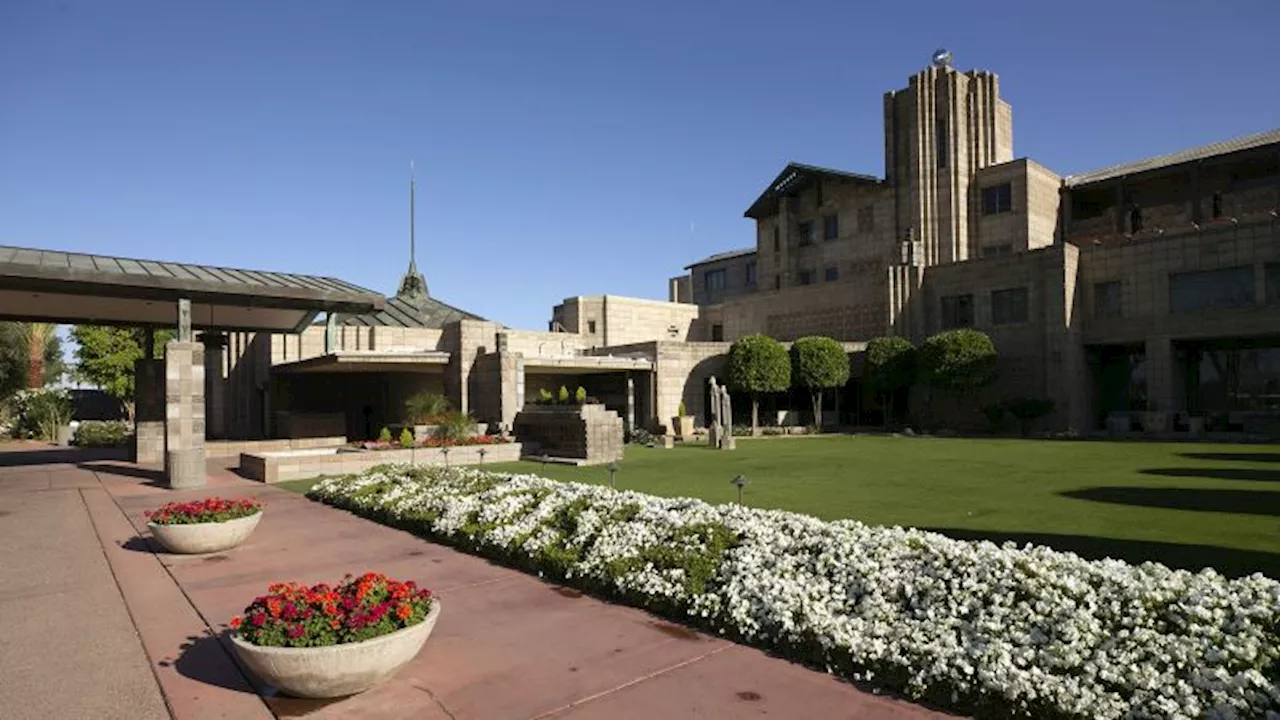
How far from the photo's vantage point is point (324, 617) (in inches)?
216

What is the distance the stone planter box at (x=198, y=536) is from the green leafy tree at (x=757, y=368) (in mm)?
29904

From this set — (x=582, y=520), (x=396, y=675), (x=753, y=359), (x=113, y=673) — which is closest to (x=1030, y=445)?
(x=753, y=359)

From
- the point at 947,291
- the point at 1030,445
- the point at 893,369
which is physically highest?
the point at 947,291

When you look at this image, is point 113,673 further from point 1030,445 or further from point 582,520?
point 1030,445

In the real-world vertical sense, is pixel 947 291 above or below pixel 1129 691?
above

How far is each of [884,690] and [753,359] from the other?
32.8m

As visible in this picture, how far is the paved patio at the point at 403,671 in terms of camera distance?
17.6ft

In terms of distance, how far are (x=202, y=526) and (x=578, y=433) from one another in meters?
14.2

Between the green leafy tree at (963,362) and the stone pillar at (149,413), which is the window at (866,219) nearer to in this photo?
the green leafy tree at (963,362)

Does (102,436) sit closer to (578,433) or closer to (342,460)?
(342,460)

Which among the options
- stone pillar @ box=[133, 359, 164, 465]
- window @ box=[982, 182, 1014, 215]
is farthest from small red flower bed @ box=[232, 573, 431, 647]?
window @ box=[982, 182, 1014, 215]

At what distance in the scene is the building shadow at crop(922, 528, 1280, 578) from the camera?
7.72 m

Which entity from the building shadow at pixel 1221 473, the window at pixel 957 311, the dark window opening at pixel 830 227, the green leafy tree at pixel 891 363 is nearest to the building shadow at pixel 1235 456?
the building shadow at pixel 1221 473

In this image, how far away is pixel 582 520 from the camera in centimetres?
991
